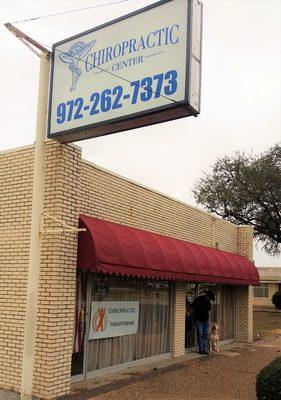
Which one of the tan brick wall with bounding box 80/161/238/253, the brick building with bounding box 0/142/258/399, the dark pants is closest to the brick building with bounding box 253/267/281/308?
the tan brick wall with bounding box 80/161/238/253

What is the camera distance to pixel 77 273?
31.9 ft

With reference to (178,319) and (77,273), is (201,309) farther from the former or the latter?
(77,273)

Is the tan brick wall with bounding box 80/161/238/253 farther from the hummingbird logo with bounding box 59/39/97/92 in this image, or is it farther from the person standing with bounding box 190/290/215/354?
the hummingbird logo with bounding box 59/39/97/92

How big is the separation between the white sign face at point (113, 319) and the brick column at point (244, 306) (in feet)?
24.1

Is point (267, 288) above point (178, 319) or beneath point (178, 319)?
above

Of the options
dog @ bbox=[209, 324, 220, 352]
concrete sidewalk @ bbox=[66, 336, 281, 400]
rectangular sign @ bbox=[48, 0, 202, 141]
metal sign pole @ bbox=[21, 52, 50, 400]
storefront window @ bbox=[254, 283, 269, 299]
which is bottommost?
concrete sidewalk @ bbox=[66, 336, 281, 400]

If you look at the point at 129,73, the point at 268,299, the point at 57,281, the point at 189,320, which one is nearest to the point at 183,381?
the point at 57,281

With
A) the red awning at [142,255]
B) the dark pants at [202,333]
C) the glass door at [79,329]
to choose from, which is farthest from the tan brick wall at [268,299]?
the glass door at [79,329]

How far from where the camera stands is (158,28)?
23.9 feet

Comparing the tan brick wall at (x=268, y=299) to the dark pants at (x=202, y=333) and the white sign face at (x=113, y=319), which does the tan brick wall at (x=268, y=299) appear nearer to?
the dark pants at (x=202, y=333)

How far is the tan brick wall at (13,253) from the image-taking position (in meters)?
8.97

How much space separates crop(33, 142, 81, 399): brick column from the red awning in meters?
0.38

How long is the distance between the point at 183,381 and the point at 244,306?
27.0 feet

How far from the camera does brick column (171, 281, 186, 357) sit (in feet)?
43.3
